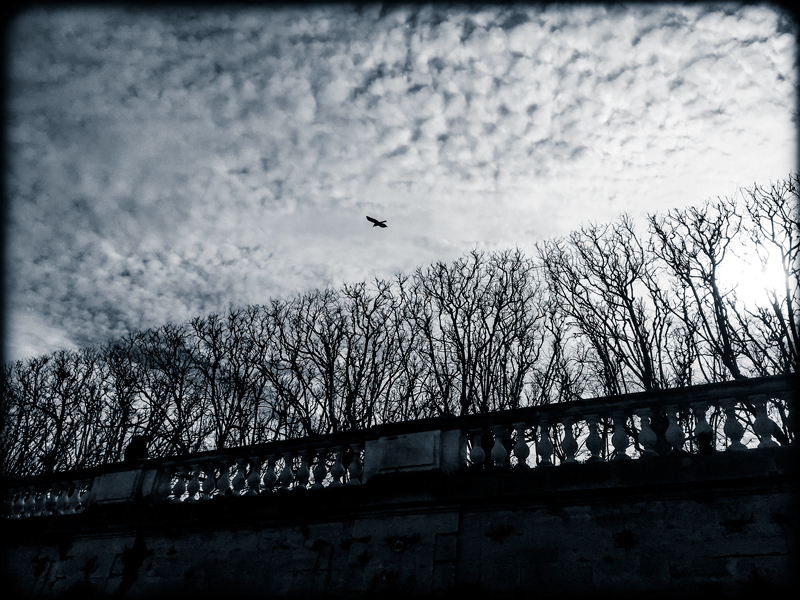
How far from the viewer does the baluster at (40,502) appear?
8.77 m

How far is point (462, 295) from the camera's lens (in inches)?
583

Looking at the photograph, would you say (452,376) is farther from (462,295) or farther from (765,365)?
(765,365)

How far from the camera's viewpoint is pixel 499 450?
5.91 m

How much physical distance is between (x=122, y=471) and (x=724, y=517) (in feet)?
25.4

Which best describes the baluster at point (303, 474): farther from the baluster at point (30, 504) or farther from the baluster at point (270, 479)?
the baluster at point (30, 504)

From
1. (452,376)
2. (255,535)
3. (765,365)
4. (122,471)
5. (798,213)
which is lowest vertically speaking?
(255,535)

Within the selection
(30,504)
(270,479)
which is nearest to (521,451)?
(270,479)

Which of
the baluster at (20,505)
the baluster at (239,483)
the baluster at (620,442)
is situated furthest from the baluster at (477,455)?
the baluster at (20,505)

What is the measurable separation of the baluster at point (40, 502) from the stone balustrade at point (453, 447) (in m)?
0.02

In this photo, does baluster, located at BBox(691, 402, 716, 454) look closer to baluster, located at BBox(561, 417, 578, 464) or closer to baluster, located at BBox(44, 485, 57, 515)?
baluster, located at BBox(561, 417, 578, 464)

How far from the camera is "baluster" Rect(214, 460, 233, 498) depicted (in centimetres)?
722

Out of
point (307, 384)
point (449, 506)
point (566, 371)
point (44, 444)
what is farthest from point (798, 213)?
point (44, 444)

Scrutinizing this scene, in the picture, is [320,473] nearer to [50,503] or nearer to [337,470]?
[337,470]

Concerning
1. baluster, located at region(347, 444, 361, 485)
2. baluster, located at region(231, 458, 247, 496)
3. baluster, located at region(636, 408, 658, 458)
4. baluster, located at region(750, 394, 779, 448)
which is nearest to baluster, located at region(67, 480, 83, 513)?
baluster, located at region(231, 458, 247, 496)
